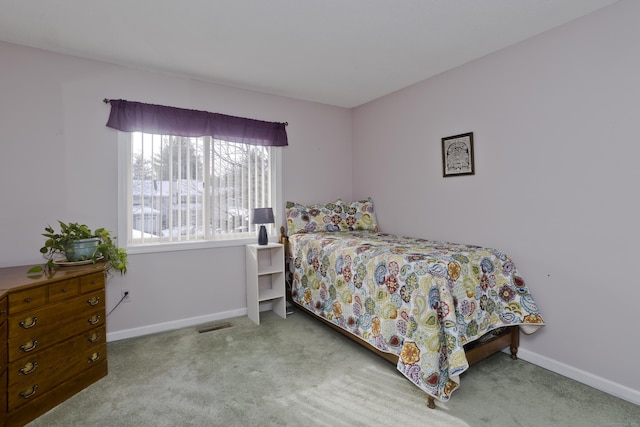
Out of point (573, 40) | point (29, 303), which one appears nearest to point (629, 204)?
point (573, 40)

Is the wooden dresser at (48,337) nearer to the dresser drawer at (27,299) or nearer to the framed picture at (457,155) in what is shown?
the dresser drawer at (27,299)

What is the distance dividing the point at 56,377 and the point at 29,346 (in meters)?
0.27

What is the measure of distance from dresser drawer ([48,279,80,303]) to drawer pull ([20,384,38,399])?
18.7 inches

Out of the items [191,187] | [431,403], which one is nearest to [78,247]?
[191,187]

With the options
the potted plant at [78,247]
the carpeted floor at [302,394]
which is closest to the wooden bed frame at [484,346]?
the carpeted floor at [302,394]

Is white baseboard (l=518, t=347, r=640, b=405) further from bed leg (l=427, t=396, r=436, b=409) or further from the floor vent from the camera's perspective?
the floor vent

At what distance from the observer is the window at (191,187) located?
2.99 meters

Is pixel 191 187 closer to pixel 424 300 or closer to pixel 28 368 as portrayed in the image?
pixel 28 368

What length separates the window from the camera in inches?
118

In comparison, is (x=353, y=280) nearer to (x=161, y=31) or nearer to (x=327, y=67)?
(x=327, y=67)

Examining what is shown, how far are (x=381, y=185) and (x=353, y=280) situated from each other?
160 cm

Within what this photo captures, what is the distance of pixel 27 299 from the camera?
185cm

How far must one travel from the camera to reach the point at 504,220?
2.62 meters

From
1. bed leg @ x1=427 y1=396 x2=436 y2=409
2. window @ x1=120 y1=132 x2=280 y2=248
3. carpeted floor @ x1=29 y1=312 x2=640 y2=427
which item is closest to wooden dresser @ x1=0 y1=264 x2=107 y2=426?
carpeted floor @ x1=29 y1=312 x2=640 y2=427
